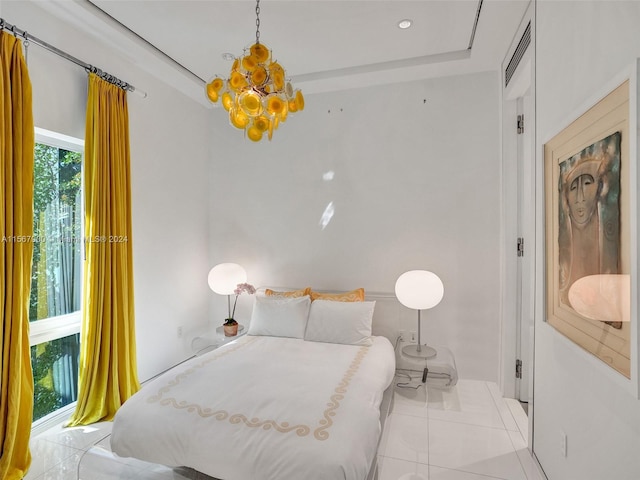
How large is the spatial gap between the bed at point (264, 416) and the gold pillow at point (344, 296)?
61cm

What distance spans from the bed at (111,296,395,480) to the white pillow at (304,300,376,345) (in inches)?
9.2

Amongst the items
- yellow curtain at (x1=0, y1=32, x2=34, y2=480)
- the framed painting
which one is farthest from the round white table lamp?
yellow curtain at (x1=0, y1=32, x2=34, y2=480)

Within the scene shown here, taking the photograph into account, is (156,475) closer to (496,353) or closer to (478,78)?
(496,353)

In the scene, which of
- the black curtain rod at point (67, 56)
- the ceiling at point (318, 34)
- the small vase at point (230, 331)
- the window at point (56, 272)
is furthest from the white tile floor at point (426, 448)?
the ceiling at point (318, 34)

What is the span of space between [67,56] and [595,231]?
3.13m

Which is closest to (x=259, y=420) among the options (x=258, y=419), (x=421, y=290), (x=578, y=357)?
(x=258, y=419)

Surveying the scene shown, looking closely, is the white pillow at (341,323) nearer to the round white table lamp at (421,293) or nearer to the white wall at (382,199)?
the round white table lamp at (421,293)

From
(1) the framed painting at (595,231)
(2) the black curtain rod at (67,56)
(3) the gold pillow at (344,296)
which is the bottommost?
(3) the gold pillow at (344,296)

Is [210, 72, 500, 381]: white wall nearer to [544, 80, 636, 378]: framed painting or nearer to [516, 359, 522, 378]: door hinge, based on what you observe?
[516, 359, 522, 378]: door hinge

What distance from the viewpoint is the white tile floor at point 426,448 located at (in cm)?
191

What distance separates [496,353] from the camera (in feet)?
10.1

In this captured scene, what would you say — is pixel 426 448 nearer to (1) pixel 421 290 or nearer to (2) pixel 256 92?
(1) pixel 421 290

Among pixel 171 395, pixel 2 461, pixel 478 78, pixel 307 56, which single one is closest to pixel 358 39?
pixel 307 56

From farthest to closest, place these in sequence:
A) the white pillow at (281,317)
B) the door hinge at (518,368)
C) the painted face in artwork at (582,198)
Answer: the white pillow at (281,317), the door hinge at (518,368), the painted face in artwork at (582,198)
